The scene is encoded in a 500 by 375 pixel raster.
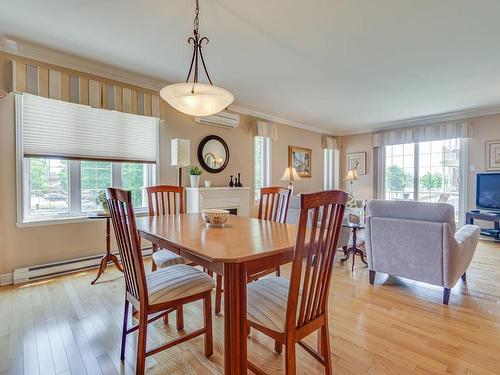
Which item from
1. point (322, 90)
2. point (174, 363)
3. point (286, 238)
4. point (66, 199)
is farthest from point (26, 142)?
point (322, 90)

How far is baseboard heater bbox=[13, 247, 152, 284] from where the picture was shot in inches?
108

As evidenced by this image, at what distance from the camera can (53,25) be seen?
2305 mm

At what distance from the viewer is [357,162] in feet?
22.4

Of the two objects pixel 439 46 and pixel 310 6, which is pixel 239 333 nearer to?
pixel 310 6

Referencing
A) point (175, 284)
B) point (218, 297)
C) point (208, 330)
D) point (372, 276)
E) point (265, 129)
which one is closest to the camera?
point (175, 284)

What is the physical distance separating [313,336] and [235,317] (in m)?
0.97

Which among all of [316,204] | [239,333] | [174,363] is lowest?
[174,363]

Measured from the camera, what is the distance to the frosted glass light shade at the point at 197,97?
1.88 meters

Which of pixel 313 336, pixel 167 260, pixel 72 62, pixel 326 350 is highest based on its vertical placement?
pixel 72 62

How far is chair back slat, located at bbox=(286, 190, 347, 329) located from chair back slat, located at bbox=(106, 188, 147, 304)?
766 millimetres

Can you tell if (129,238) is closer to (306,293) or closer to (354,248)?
(306,293)

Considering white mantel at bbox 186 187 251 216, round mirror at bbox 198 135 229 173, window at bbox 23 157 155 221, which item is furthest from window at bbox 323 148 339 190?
window at bbox 23 157 155 221

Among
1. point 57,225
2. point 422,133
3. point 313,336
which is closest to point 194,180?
point 57,225

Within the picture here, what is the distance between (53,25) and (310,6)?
2.17m
